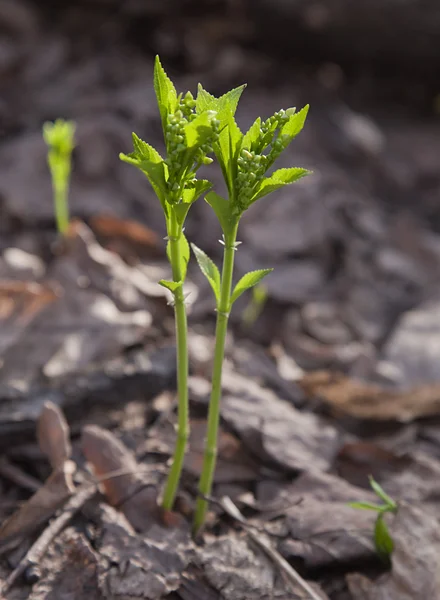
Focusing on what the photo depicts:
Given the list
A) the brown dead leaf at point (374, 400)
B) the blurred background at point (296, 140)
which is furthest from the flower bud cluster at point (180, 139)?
the blurred background at point (296, 140)

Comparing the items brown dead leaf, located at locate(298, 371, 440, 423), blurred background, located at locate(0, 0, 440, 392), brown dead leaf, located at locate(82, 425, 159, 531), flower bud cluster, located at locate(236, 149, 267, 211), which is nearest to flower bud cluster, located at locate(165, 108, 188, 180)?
flower bud cluster, located at locate(236, 149, 267, 211)

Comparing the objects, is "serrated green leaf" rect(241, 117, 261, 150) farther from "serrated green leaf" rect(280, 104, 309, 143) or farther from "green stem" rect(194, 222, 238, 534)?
"green stem" rect(194, 222, 238, 534)

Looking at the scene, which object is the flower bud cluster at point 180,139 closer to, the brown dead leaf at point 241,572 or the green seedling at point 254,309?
the brown dead leaf at point 241,572

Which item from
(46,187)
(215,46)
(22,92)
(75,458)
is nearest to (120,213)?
(46,187)

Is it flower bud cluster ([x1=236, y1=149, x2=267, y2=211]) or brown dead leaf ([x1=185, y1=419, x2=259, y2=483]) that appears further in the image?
brown dead leaf ([x1=185, y1=419, x2=259, y2=483])

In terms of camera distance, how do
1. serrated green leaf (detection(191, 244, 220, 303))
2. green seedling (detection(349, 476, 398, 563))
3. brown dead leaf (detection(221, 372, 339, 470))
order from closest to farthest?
serrated green leaf (detection(191, 244, 220, 303))
green seedling (detection(349, 476, 398, 563))
brown dead leaf (detection(221, 372, 339, 470))

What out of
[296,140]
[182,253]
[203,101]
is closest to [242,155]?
[203,101]

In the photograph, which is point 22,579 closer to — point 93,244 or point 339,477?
point 339,477
